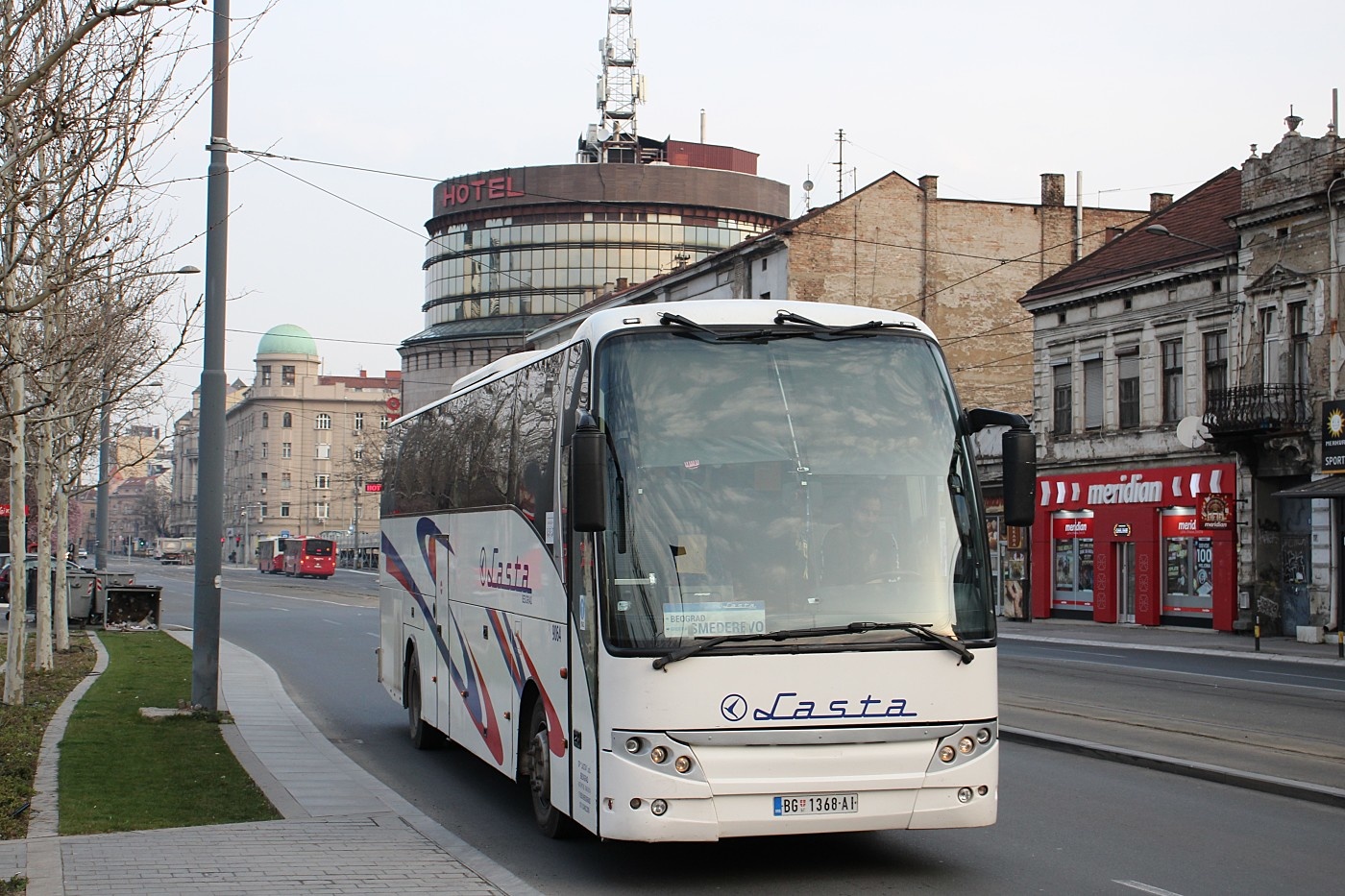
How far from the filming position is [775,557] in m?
8.71

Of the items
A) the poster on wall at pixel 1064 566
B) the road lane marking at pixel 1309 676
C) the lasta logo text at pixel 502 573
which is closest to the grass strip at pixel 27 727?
the lasta logo text at pixel 502 573

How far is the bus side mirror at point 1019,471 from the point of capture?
8.91 meters

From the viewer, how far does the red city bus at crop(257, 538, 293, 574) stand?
337 feet

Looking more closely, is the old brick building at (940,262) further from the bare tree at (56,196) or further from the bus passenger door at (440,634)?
the bus passenger door at (440,634)

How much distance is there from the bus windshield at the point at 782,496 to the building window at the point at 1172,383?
33696mm

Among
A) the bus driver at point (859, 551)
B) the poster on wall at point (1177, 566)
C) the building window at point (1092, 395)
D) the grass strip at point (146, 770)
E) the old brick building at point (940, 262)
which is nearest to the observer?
the bus driver at point (859, 551)

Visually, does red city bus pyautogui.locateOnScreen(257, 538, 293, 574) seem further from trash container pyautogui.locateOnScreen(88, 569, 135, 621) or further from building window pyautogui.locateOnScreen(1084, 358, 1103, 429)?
building window pyautogui.locateOnScreen(1084, 358, 1103, 429)

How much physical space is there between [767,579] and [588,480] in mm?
1161

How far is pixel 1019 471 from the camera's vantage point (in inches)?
352

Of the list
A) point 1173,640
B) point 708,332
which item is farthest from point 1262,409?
point 708,332

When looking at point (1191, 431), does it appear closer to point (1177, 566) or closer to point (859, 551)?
point (1177, 566)

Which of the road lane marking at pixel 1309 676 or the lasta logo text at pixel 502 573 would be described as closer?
the lasta logo text at pixel 502 573

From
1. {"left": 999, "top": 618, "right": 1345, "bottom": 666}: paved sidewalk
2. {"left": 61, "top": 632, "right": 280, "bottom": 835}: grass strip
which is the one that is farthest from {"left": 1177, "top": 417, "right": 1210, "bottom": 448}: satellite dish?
{"left": 61, "top": 632, "right": 280, "bottom": 835}: grass strip

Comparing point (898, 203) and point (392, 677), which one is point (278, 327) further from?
point (392, 677)
